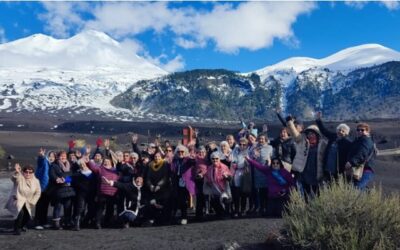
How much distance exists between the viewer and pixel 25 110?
168750 millimetres

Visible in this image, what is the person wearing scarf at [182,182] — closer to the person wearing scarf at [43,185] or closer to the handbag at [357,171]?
the person wearing scarf at [43,185]

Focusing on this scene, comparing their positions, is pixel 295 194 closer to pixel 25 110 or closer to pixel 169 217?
pixel 169 217

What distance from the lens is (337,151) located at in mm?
10719

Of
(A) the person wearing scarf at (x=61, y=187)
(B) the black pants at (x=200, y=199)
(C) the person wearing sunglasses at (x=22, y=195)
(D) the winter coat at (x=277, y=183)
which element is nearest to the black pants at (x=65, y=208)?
(A) the person wearing scarf at (x=61, y=187)

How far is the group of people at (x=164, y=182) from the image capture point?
11.8m

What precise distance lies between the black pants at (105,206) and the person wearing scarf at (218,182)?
1.94 m

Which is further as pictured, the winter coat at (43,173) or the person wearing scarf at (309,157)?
the winter coat at (43,173)

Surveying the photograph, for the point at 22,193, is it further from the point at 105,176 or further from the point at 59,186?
the point at 105,176

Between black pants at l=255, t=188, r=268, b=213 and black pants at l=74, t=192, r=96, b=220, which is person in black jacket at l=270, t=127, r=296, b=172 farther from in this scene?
black pants at l=74, t=192, r=96, b=220

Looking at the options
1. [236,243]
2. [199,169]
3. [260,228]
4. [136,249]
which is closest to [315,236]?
[236,243]

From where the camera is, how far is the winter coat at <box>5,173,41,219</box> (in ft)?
36.9

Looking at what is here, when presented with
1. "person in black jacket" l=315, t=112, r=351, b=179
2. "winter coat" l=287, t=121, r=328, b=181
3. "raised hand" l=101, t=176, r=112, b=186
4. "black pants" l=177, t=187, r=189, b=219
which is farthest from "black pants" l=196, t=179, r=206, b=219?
"person in black jacket" l=315, t=112, r=351, b=179

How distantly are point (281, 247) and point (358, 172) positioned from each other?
241cm

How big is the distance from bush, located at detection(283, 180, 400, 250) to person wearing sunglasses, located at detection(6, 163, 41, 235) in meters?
5.26
